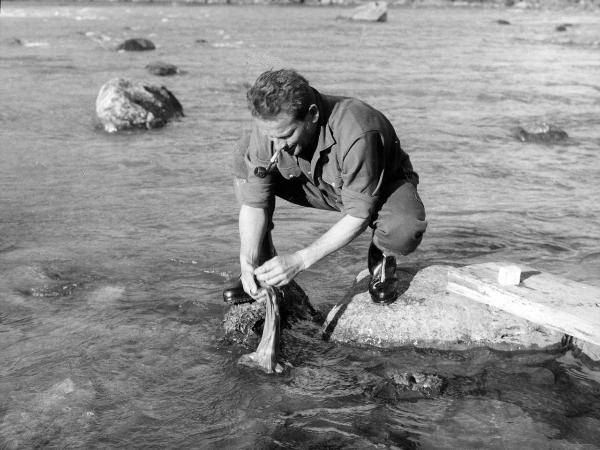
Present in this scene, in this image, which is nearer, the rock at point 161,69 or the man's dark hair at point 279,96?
the man's dark hair at point 279,96

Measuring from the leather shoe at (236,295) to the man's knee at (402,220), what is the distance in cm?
103

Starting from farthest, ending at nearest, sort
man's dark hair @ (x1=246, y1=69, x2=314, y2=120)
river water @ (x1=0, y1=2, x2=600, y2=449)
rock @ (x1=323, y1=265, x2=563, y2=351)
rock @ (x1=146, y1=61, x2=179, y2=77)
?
rock @ (x1=146, y1=61, x2=179, y2=77), rock @ (x1=323, y1=265, x2=563, y2=351), river water @ (x1=0, y1=2, x2=600, y2=449), man's dark hair @ (x1=246, y1=69, x2=314, y2=120)

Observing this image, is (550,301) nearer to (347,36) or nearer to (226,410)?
(226,410)

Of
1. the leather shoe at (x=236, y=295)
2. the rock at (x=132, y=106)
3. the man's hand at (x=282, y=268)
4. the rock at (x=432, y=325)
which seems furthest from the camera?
the rock at (x=132, y=106)

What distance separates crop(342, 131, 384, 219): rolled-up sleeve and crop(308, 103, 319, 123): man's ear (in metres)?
0.25

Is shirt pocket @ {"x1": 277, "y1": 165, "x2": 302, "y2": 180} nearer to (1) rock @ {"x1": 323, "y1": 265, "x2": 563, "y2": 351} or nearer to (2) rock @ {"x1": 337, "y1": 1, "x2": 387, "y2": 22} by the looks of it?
(1) rock @ {"x1": 323, "y1": 265, "x2": 563, "y2": 351}

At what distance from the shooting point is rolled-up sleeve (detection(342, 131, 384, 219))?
4.33 meters

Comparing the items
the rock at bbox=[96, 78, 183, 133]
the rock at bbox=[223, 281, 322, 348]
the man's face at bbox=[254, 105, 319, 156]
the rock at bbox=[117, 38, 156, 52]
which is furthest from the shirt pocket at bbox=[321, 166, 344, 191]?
the rock at bbox=[117, 38, 156, 52]

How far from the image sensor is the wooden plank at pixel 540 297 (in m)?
4.55

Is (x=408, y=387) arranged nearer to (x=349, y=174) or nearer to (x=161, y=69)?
(x=349, y=174)

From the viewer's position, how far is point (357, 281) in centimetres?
562

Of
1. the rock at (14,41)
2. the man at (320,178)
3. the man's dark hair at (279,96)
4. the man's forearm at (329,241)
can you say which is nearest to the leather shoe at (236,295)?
the man at (320,178)

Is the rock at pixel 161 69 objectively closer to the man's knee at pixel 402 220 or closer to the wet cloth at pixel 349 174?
the wet cloth at pixel 349 174

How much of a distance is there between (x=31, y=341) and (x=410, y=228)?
2.57m
